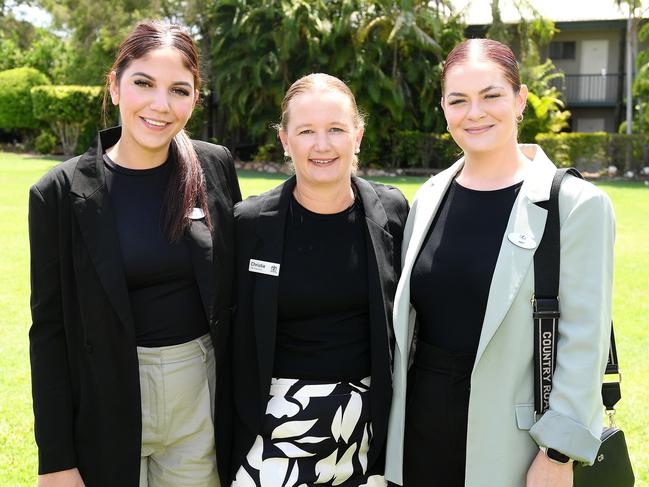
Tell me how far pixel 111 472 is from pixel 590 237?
208 cm

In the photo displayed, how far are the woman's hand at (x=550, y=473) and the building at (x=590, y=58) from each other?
2976cm

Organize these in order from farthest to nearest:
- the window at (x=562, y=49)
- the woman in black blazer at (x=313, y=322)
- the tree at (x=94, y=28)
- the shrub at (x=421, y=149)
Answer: the window at (x=562, y=49), the tree at (x=94, y=28), the shrub at (x=421, y=149), the woman in black blazer at (x=313, y=322)

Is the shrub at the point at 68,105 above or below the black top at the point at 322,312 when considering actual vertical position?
above

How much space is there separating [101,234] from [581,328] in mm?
1844

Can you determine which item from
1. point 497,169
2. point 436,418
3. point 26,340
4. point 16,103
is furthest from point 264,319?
point 16,103

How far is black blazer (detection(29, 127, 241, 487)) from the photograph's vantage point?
282cm

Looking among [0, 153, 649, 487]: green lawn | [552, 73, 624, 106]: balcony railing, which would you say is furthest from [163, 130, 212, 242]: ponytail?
[552, 73, 624, 106]: balcony railing

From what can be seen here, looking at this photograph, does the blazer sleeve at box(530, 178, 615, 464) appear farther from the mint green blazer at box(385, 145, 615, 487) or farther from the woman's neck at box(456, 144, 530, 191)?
the woman's neck at box(456, 144, 530, 191)

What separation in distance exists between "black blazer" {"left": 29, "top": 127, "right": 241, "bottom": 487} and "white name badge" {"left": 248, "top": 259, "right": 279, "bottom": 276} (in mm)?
119

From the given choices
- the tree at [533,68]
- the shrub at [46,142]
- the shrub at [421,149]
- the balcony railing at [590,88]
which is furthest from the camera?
the shrub at [46,142]

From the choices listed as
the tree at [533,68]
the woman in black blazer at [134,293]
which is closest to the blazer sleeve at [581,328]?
the woman in black blazer at [134,293]

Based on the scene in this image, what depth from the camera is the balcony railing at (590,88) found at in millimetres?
31984

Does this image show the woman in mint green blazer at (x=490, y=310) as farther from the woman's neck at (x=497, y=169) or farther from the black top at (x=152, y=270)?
the black top at (x=152, y=270)

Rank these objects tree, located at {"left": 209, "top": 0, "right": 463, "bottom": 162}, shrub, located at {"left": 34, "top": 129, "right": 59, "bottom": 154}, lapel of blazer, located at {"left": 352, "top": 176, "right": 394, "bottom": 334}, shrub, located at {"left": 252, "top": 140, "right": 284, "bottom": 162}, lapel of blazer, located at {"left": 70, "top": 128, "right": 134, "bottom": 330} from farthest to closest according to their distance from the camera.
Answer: shrub, located at {"left": 34, "top": 129, "right": 59, "bottom": 154} < shrub, located at {"left": 252, "top": 140, "right": 284, "bottom": 162} < tree, located at {"left": 209, "top": 0, "right": 463, "bottom": 162} < lapel of blazer, located at {"left": 352, "top": 176, "right": 394, "bottom": 334} < lapel of blazer, located at {"left": 70, "top": 128, "right": 134, "bottom": 330}
